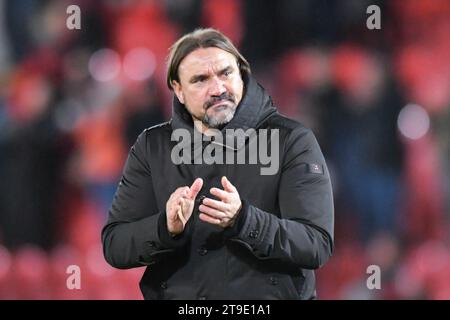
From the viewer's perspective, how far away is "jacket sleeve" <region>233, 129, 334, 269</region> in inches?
43.3

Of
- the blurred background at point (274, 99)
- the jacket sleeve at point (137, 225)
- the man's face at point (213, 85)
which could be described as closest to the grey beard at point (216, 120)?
the man's face at point (213, 85)

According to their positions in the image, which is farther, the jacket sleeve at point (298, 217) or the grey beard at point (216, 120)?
the grey beard at point (216, 120)

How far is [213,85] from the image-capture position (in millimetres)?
1227

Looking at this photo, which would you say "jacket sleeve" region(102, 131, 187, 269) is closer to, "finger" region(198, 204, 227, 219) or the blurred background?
"finger" region(198, 204, 227, 219)

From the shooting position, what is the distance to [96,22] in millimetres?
2156

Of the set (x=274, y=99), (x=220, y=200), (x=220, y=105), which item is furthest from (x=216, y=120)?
(x=274, y=99)

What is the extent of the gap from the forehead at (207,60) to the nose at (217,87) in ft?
0.06

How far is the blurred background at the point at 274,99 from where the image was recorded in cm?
207

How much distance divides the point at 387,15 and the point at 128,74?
2.24 feet

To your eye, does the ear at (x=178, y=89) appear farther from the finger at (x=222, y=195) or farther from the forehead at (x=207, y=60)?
the finger at (x=222, y=195)

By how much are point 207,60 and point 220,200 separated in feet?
0.78

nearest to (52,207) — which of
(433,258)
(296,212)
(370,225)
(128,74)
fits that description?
(128,74)

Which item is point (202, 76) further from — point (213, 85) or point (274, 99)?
point (274, 99)

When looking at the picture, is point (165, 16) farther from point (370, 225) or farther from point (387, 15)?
point (370, 225)
